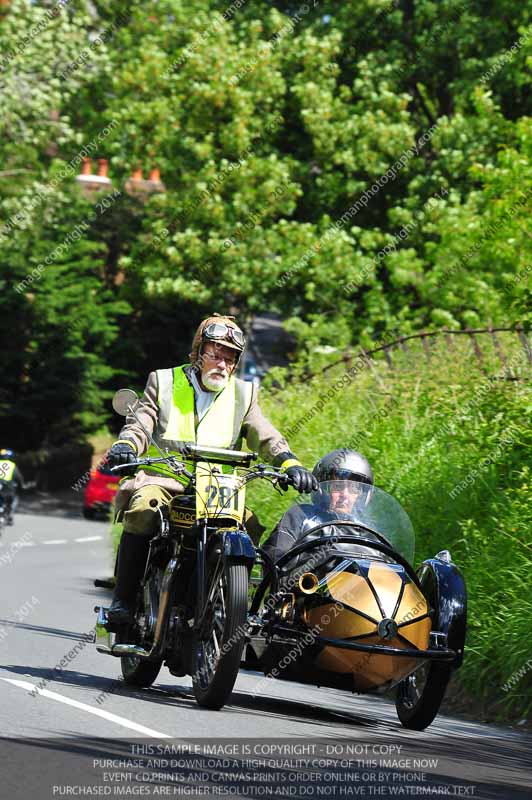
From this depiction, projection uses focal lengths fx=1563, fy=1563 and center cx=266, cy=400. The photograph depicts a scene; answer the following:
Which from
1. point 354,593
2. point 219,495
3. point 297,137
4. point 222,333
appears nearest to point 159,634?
point 219,495

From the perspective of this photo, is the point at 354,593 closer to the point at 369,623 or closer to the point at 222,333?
the point at 369,623

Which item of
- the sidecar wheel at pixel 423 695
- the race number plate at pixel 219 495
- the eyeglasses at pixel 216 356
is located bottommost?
the sidecar wheel at pixel 423 695

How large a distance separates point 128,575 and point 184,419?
3.03 ft

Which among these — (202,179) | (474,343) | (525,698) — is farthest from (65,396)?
(525,698)

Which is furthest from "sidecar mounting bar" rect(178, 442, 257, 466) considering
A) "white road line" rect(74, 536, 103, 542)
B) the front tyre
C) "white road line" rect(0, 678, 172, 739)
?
"white road line" rect(74, 536, 103, 542)

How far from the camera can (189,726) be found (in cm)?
734

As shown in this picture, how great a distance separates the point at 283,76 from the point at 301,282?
4.70m

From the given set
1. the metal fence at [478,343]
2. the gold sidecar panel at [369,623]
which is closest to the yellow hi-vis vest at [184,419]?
the gold sidecar panel at [369,623]

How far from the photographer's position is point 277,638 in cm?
791

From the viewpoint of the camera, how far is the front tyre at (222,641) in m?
7.55

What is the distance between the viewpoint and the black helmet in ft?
29.2

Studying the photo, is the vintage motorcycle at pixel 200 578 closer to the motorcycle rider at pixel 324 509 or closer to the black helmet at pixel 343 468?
the motorcycle rider at pixel 324 509

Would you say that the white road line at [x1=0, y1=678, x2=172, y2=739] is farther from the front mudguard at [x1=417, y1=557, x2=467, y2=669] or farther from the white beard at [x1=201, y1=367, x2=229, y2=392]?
the white beard at [x1=201, y1=367, x2=229, y2=392]

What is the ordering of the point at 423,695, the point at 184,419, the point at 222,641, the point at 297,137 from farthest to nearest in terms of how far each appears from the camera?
the point at 297,137 → the point at 184,419 → the point at 423,695 → the point at 222,641
